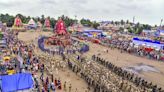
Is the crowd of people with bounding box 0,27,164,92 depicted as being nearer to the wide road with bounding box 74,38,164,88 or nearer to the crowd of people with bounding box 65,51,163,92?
the crowd of people with bounding box 65,51,163,92

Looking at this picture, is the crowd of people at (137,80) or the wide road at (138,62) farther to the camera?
the wide road at (138,62)

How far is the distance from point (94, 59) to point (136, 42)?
16.8 m

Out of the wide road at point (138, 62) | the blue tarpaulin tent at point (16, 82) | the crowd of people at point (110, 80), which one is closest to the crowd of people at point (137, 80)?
the crowd of people at point (110, 80)

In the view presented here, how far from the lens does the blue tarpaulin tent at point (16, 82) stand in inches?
620

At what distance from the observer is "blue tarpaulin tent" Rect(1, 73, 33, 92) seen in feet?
51.7

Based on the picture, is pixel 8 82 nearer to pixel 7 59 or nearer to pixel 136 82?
pixel 7 59

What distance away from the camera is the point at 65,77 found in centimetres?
2297

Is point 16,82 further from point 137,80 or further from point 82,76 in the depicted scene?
point 137,80

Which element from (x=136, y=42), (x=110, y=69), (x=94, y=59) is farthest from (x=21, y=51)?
(x=136, y=42)

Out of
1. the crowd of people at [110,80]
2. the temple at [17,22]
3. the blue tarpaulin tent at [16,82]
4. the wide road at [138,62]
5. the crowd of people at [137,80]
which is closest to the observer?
the blue tarpaulin tent at [16,82]

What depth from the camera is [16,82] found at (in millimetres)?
16203

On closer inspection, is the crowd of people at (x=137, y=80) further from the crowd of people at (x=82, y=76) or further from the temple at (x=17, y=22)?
the temple at (x=17, y=22)

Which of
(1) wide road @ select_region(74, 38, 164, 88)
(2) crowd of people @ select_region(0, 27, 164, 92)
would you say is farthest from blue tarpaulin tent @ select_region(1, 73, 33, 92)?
(1) wide road @ select_region(74, 38, 164, 88)

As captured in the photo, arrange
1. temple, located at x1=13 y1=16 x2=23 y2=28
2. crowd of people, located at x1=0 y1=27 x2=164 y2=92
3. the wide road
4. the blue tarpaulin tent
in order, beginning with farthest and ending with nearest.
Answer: temple, located at x1=13 y1=16 x2=23 y2=28 → the wide road → crowd of people, located at x1=0 y1=27 x2=164 y2=92 → the blue tarpaulin tent
